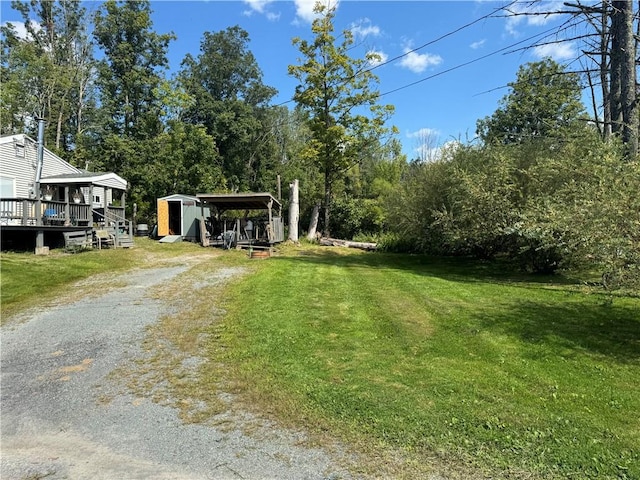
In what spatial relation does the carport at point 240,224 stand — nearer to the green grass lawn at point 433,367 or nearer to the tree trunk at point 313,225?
the tree trunk at point 313,225

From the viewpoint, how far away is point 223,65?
36.5m

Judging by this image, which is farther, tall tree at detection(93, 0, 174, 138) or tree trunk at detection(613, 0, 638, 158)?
tall tree at detection(93, 0, 174, 138)

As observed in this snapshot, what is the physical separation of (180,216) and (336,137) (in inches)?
352

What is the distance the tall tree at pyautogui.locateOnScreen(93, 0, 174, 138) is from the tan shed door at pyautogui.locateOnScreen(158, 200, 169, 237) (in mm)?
12621

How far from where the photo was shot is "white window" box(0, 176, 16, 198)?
55.6 ft

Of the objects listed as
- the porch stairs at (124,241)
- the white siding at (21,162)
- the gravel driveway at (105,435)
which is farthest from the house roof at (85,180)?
the gravel driveway at (105,435)

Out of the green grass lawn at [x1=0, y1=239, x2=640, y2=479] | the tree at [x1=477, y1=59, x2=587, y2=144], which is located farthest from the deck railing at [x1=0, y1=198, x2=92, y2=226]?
the tree at [x1=477, y1=59, x2=587, y2=144]

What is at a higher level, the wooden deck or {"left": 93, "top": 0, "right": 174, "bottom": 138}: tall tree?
{"left": 93, "top": 0, "right": 174, "bottom": 138}: tall tree

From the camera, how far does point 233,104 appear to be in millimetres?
35125

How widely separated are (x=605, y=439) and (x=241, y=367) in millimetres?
3200

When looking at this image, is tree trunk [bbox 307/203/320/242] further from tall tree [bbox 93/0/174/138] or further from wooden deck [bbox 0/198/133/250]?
tall tree [bbox 93/0/174/138]

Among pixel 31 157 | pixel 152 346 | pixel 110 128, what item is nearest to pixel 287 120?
pixel 110 128

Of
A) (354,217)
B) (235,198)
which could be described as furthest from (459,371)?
(354,217)

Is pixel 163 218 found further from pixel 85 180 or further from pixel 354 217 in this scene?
pixel 354 217
